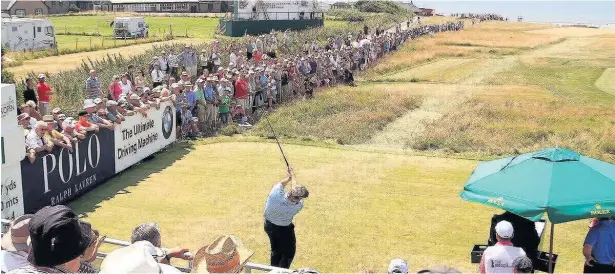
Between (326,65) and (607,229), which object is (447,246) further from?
(326,65)

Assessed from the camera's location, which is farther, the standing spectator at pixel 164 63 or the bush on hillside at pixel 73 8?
the bush on hillside at pixel 73 8

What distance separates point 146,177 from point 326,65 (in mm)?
15331

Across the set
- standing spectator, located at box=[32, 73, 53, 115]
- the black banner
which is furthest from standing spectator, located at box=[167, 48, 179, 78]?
the black banner

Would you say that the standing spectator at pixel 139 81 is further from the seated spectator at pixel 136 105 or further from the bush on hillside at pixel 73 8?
the bush on hillside at pixel 73 8

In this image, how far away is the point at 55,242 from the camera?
15.8 feet

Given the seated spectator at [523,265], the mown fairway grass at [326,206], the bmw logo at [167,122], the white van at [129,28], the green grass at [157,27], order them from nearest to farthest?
the seated spectator at [523,265]
the mown fairway grass at [326,206]
the bmw logo at [167,122]
the white van at [129,28]
the green grass at [157,27]

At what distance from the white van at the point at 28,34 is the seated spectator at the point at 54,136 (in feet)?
109

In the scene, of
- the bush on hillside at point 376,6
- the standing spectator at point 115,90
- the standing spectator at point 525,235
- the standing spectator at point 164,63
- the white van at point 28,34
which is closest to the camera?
the standing spectator at point 525,235

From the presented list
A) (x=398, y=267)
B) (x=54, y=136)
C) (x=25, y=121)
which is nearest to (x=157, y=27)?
(x=25, y=121)

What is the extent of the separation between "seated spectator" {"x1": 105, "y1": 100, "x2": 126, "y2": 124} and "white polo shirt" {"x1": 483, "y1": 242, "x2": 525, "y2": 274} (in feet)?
31.2

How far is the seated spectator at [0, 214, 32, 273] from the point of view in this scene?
Result: 5625 mm

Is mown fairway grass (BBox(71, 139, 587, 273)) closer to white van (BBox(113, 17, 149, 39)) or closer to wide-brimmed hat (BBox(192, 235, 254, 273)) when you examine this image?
wide-brimmed hat (BBox(192, 235, 254, 273))

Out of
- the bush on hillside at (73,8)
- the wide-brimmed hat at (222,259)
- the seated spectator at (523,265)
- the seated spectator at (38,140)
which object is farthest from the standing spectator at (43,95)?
the bush on hillside at (73,8)

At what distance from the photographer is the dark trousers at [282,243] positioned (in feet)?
29.0
